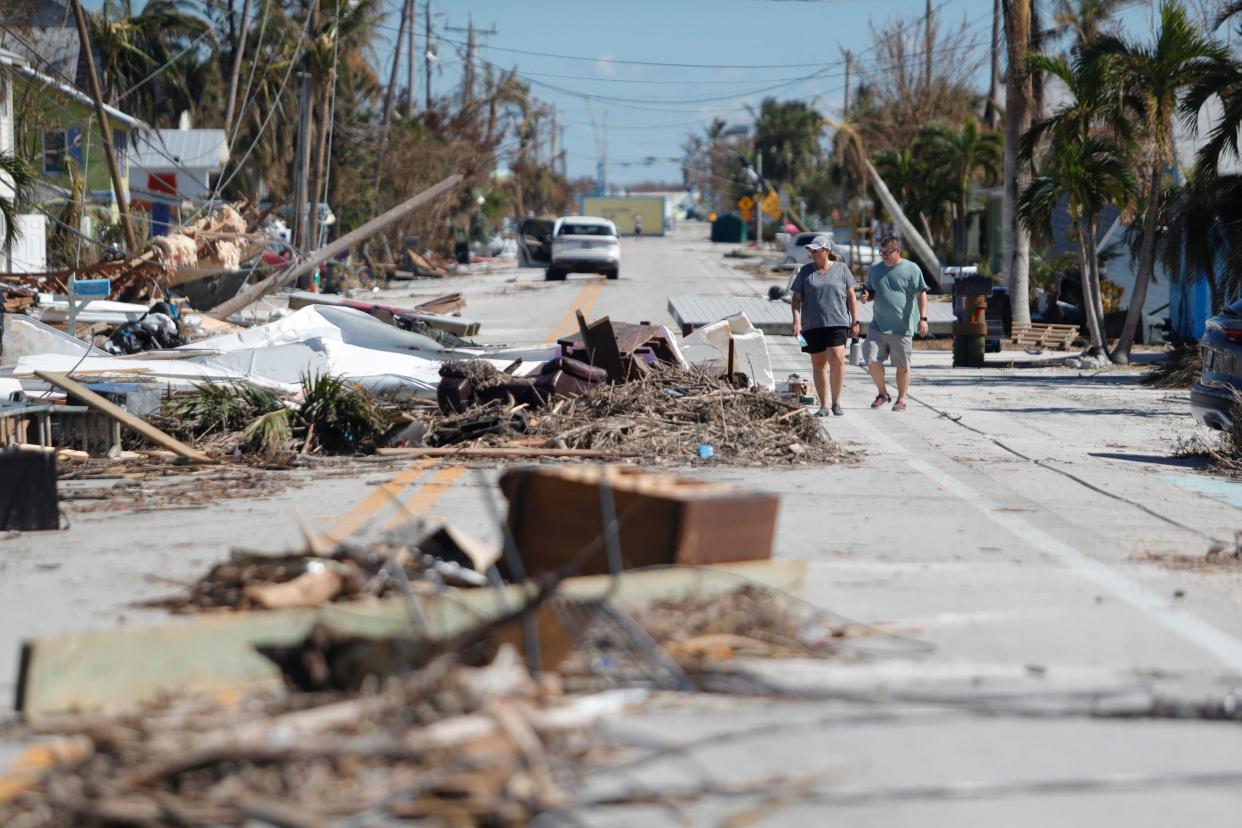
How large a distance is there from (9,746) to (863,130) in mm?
55739

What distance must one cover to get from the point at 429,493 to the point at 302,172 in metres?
29.9

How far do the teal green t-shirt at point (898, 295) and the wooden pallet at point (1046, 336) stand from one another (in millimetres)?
10894

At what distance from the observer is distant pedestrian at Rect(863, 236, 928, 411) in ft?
50.3

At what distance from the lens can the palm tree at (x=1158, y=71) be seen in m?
20.0

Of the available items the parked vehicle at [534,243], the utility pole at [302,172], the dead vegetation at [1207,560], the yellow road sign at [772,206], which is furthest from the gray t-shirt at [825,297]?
the yellow road sign at [772,206]

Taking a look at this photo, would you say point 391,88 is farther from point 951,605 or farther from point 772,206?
point 951,605

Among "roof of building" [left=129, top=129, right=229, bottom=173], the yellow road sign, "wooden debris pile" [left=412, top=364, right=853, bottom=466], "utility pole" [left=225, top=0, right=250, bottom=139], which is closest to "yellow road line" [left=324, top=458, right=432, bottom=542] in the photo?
"wooden debris pile" [left=412, top=364, right=853, bottom=466]

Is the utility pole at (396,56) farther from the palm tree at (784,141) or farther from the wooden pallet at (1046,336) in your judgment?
the palm tree at (784,141)

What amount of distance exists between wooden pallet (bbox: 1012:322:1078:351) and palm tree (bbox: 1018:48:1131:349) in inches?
86.1

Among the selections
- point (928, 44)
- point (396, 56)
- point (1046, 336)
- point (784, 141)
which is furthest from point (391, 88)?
point (784, 141)

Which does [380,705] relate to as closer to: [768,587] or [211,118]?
[768,587]

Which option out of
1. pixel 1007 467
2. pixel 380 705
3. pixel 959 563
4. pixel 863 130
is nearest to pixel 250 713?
pixel 380 705

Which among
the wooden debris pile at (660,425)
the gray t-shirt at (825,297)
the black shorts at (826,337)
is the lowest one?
the wooden debris pile at (660,425)

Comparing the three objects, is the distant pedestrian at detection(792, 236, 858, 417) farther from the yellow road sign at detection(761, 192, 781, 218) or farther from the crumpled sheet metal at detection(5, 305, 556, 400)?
the yellow road sign at detection(761, 192, 781, 218)
